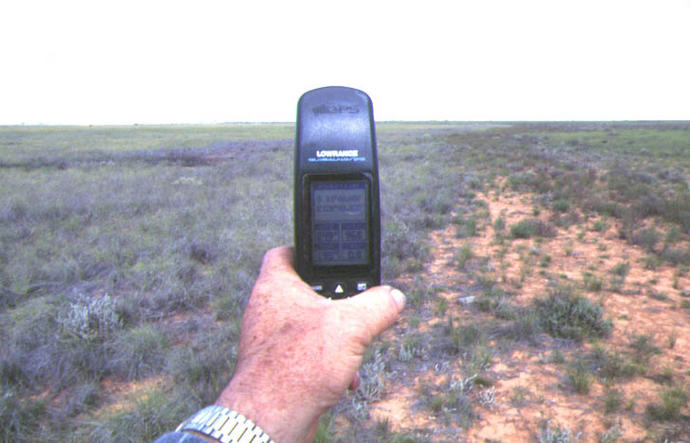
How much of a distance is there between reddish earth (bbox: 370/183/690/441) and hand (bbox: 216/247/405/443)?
206cm

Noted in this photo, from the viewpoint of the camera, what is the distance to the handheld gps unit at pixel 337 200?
1959 millimetres

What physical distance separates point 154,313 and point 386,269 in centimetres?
357

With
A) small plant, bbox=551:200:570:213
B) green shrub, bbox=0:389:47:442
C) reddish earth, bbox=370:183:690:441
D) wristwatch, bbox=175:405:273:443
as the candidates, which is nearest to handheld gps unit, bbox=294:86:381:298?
wristwatch, bbox=175:405:273:443

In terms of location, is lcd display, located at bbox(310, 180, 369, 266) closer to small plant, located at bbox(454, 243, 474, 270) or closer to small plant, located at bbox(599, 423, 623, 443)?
small plant, located at bbox(599, 423, 623, 443)

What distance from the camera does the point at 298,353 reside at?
1380 mm

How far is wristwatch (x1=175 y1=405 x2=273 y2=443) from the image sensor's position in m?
1.15

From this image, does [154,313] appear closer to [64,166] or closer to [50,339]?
[50,339]

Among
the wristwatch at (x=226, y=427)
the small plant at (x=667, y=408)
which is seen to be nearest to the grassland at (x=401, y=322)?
the small plant at (x=667, y=408)

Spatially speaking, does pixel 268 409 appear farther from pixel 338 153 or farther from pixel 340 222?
pixel 338 153

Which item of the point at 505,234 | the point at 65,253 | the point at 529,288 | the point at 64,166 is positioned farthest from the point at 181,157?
the point at 529,288

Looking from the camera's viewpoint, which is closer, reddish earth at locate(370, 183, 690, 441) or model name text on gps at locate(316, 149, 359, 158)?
model name text on gps at locate(316, 149, 359, 158)

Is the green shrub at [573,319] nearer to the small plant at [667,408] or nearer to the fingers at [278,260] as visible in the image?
the small plant at [667,408]

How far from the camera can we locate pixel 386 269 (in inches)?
253

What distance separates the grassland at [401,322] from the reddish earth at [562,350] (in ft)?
0.09
